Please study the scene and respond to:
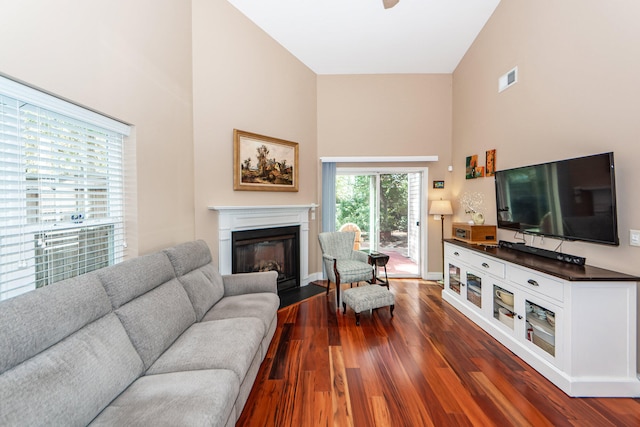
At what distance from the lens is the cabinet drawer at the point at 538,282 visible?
6.71ft

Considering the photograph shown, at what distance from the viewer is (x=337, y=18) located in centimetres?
357

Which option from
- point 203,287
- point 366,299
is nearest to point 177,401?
point 203,287

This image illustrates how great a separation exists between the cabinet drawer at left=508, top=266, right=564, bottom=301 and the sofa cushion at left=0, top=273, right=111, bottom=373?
3.14 metres

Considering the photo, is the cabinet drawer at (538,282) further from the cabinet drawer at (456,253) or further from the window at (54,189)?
the window at (54,189)

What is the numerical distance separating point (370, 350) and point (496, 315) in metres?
1.41

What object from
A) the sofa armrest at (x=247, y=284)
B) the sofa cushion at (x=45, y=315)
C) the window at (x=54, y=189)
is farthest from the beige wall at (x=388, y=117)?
the sofa cushion at (x=45, y=315)

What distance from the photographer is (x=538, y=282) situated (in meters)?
2.22

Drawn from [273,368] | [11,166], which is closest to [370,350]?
[273,368]

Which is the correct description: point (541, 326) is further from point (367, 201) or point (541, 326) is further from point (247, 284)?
point (367, 201)

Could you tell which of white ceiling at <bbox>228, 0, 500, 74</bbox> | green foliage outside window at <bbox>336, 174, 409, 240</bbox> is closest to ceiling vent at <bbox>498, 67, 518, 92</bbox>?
white ceiling at <bbox>228, 0, 500, 74</bbox>

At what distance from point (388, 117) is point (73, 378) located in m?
4.91

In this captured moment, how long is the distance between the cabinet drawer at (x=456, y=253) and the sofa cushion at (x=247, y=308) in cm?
242

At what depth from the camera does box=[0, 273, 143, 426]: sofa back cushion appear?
3.23ft

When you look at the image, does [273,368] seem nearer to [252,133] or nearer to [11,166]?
→ [11,166]
